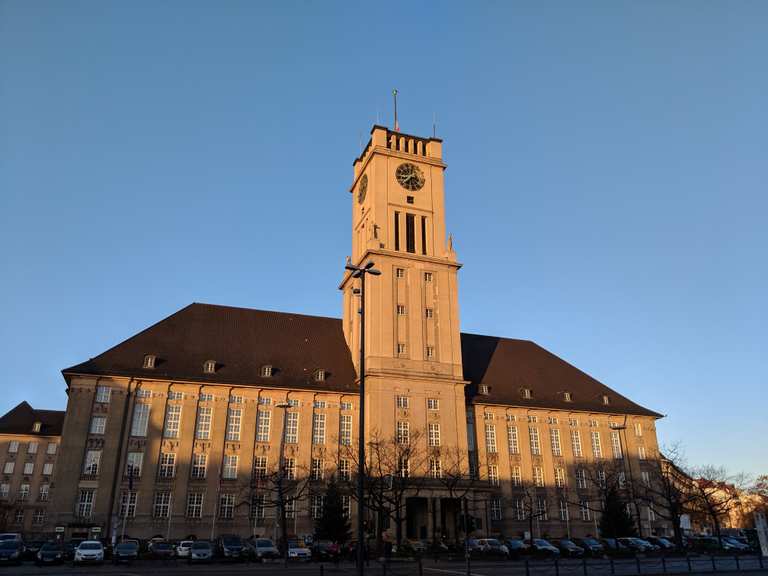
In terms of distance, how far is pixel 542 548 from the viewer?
46.2 metres

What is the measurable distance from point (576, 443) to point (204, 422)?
3784cm

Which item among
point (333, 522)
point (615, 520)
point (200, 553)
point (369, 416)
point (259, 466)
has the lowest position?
point (200, 553)

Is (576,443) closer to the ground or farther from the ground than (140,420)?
closer to the ground

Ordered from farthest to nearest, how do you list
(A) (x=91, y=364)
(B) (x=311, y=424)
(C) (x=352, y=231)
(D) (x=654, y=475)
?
(C) (x=352, y=231) < (D) (x=654, y=475) < (B) (x=311, y=424) < (A) (x=91, y=364)

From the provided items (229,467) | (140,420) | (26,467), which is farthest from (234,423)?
(26,467)

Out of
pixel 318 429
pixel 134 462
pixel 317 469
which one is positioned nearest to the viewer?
pixel 134 462

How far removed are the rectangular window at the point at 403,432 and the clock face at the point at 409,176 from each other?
25099 millimetres

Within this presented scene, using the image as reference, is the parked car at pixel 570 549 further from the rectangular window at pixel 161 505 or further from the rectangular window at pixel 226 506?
the rectangular window at pixel 161 505

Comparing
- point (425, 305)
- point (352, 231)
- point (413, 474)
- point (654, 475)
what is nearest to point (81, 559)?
point (413, 474)

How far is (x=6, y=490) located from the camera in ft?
268

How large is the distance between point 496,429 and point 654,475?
18648 millimetres

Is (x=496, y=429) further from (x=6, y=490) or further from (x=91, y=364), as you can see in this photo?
(x=6, y=490)

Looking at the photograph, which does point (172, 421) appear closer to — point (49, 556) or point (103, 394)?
point (103, 394)

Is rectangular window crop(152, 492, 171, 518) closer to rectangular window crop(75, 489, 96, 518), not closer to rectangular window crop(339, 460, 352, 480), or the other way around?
rectangular window crop(75, 489, 96, 518)
